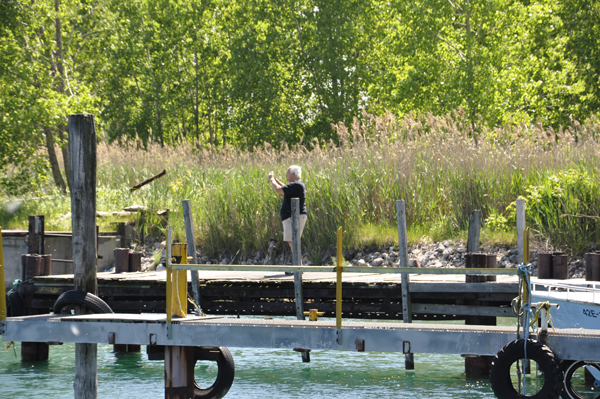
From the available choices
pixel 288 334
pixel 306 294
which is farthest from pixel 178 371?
pixel 306 294

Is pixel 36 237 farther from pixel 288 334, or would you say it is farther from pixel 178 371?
pixel 288 334

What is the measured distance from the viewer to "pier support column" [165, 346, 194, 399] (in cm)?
801

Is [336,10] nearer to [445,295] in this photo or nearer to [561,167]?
[561,167]

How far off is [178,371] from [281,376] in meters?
3.78

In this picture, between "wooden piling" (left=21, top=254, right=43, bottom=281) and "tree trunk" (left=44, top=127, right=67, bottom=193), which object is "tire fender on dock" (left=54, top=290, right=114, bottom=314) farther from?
"tree trunk" (left=44, top=127, right=67, bottom=193)

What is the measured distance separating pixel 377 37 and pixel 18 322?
27421mm

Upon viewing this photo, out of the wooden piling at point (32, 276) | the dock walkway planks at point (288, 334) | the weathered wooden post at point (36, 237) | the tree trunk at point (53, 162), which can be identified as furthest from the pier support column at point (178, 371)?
the tree trunk at point (53, 162)

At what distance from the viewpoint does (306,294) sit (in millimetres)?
10898

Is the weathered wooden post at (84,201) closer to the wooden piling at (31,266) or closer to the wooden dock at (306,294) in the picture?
the wooden dock at (306,294)

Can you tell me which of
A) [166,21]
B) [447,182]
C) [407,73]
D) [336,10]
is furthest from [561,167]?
[166,21]

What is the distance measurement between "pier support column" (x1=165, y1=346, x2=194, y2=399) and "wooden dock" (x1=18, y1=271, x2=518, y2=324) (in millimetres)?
2983

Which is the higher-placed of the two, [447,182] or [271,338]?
[447,182]

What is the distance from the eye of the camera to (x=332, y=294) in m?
10.8

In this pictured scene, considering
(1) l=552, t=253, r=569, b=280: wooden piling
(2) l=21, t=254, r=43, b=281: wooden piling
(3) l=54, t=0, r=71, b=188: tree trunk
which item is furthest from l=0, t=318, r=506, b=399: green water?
(3) l=54, t=0, r=71, b=188: tree trunk
